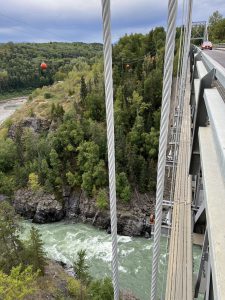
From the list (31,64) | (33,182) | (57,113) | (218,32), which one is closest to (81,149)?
(33,182)

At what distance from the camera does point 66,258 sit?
22203 mm

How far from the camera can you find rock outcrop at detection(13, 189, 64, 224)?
90.5 ft

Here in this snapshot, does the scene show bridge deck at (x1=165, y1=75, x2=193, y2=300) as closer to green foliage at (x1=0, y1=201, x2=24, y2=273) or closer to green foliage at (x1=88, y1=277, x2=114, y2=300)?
green foliage at (x1=88, y1=277, x2=114, y2=300)

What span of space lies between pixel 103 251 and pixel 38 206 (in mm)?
9217

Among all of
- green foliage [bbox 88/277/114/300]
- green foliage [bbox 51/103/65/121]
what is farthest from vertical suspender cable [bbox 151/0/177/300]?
green foliage [bbox 51/103/65/121]

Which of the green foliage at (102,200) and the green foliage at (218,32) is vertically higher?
the green foliage at (218,32)

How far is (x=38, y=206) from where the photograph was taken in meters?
28.0

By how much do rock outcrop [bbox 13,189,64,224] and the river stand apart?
0.86 metres

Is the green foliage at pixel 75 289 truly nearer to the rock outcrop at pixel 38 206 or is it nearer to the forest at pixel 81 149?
the forest at pixel 81 149

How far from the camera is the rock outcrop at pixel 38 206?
27.6 metres

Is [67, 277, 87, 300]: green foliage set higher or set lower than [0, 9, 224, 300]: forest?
lower

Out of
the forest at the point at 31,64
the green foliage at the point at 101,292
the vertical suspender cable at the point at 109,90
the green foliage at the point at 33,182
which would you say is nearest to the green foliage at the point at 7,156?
the green foliage at the point at 33,182

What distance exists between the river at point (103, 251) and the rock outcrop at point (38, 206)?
862 mm

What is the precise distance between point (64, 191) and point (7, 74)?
94.5 meters
